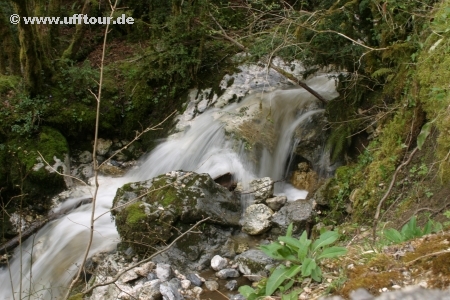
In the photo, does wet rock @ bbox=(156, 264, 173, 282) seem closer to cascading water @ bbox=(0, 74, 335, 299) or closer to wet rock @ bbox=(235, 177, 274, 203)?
cascading water @ bbox=(0, 74, 335, 299)

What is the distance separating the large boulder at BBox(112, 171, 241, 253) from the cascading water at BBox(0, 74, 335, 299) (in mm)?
522

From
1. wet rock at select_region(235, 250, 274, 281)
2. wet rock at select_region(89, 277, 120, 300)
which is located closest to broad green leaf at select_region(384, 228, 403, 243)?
wet rock at select_region(235, 250, 274, 281)

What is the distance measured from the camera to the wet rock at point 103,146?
802 cm

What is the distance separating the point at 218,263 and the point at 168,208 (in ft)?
3.30

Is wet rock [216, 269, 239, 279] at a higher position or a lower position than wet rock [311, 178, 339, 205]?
lower

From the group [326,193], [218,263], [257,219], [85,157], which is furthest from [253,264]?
[85,157]

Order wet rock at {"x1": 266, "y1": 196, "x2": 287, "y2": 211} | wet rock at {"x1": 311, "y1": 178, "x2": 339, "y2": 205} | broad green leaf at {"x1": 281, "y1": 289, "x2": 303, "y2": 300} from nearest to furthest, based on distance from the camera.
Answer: broad green leaf at {"x1": 281, "y1": 289, "x2": 303, "y2": 300}
wet rock at {"x1": 311, "y1": 178, "x2": 339, "y2": 205}
wet rock at {"x1": 266, "y1": 196, "x2": 287, "y2": 211}

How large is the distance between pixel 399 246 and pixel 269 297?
70cm

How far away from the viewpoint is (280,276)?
2.20 metres

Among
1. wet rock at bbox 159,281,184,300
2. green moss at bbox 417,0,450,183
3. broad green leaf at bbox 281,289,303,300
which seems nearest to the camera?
broad green leaf at bbox 281,289,303,300

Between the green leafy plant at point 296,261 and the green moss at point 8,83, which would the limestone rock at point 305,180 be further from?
the green moss at point 8,83

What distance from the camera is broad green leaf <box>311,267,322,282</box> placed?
208 centimetres

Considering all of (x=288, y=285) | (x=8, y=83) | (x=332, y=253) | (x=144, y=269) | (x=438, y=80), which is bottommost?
(x=144, y=269)

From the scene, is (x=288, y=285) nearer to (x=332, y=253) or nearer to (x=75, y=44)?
(x=332, y=253)
